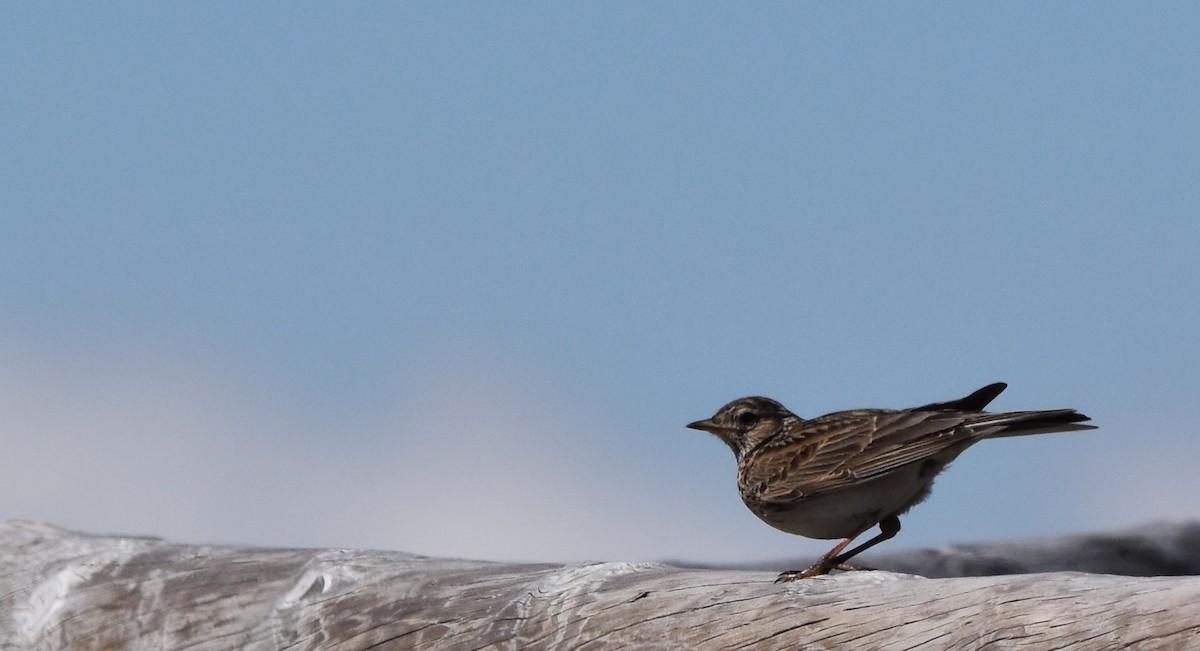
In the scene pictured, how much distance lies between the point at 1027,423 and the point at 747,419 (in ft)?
5.83

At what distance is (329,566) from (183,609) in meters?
0.71

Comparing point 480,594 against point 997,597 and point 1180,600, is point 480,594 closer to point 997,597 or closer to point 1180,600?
point 997,597

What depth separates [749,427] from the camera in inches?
294

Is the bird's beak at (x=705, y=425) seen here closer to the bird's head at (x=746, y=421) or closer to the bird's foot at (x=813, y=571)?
the bird's head at (x=746, y=421)

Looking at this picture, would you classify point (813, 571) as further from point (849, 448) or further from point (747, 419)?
point (747, 419)

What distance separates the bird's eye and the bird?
0.57 metres

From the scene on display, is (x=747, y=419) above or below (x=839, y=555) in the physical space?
above

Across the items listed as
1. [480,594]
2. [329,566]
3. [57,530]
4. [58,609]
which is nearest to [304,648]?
[329,566]

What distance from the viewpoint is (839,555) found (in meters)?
6.04

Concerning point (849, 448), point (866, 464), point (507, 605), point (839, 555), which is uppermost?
point (849, 448)

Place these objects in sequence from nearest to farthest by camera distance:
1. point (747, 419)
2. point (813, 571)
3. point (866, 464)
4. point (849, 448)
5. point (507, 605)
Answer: point (813, 571)
point (507, 605)
point (866, 464)
point (849, 448)
point (747, 419)

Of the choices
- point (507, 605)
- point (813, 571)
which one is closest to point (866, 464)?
point (813, 571)

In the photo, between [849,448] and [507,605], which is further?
[849,448]

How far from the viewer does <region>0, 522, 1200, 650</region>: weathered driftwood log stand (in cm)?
429
